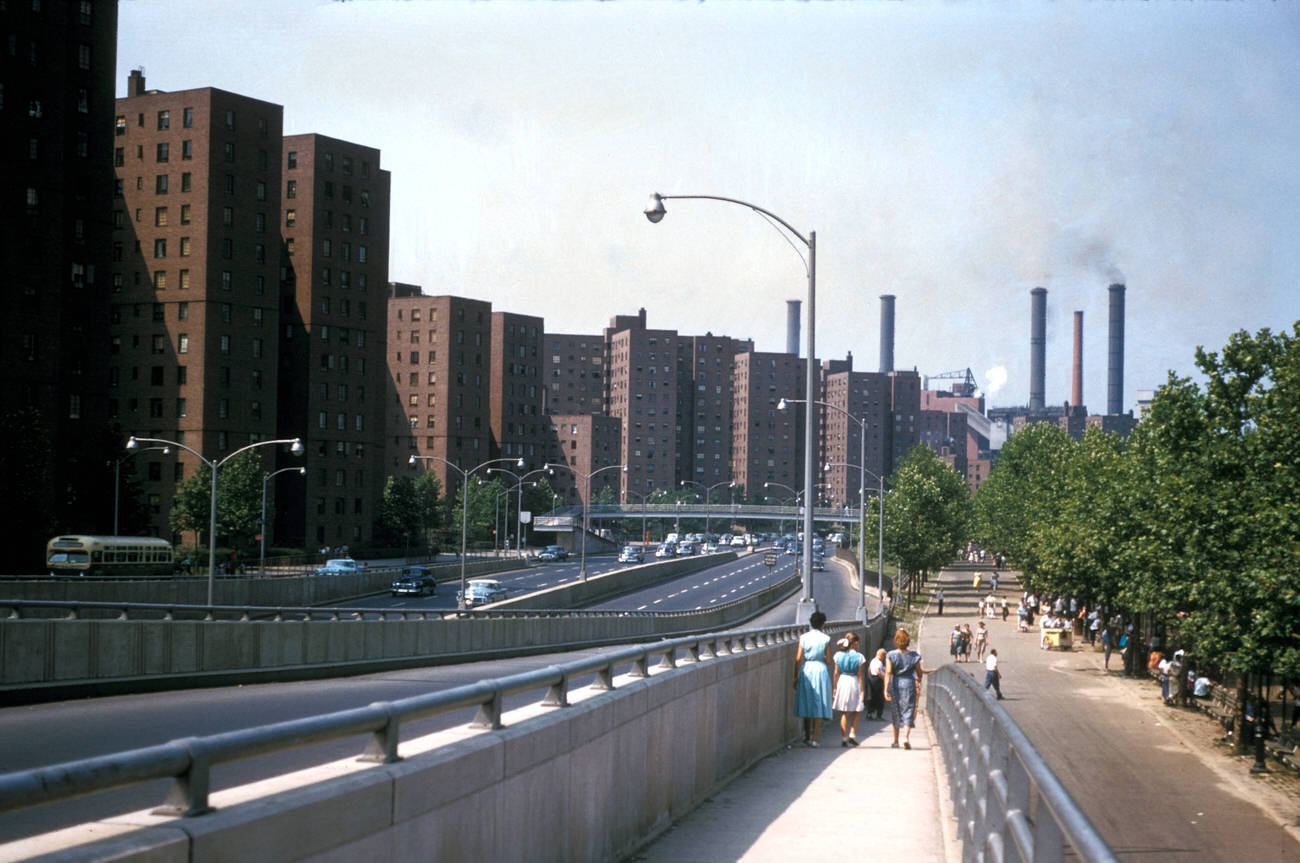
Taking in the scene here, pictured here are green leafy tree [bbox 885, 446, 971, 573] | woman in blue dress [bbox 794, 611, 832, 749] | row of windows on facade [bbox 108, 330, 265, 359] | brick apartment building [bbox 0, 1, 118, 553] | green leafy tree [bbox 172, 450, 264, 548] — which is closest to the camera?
woman in blue dress [bbox 794, 611, 832, 749]

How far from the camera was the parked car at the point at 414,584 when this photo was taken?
71438mm

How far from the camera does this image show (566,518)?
154m

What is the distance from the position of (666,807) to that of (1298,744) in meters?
31.9

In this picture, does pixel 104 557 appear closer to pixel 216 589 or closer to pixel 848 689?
pixel 216 589

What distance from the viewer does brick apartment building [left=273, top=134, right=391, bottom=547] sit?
111750 mm

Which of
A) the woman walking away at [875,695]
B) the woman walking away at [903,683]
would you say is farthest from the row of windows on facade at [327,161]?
the woman walking away at [903,683]

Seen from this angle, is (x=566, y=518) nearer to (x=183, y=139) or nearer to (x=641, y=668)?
(x=183, y=139)

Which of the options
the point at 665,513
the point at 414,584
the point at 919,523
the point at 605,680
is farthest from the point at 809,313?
the point at 665,513

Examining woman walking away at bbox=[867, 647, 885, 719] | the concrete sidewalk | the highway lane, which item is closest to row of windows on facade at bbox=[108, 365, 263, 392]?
the highway lane

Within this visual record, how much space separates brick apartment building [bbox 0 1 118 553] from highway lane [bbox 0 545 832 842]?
50.4 metres

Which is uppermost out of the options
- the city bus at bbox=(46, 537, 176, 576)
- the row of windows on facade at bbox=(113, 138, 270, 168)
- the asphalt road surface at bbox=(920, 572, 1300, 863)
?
the row of windows on facade at bbox=(113, 138, 270, 168)

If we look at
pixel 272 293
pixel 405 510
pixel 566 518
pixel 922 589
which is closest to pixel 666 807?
pixel 272 293

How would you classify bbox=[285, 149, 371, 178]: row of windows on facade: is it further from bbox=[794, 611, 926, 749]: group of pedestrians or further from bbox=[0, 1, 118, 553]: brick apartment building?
bbox=[794, 611, 926, 749]: group of pedestrians

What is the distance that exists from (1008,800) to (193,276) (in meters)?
97.9
